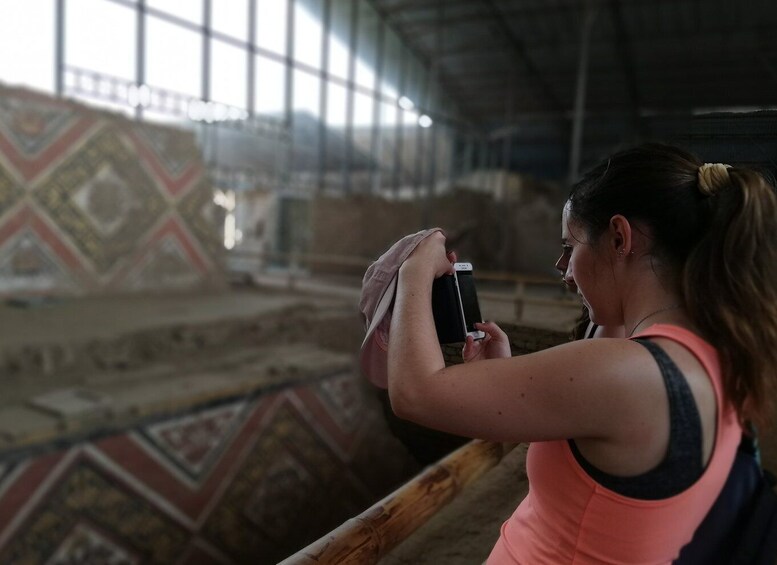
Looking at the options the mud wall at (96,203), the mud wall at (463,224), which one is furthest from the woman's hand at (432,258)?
the mud wall at (463,224)

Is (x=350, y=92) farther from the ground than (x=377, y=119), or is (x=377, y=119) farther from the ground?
(x=350, y=92)

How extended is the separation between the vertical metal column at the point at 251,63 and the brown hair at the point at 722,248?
8.93 m

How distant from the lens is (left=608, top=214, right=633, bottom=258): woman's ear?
2.00 ft

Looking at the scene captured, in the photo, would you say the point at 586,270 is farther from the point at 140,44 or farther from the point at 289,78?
the point at 289,78

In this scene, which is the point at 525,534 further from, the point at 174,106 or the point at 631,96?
the point at 631,96

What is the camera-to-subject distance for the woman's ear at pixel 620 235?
0.61 meters

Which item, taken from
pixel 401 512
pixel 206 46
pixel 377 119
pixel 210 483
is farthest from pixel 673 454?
pixel 377 119

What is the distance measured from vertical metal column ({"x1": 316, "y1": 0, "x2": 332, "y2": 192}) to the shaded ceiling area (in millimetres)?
1110

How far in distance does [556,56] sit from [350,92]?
12.2ft

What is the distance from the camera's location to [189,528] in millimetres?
3588

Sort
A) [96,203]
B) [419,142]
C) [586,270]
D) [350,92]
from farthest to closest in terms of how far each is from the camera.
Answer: [419,142] → [350,92] → [96,203] → [586,270]

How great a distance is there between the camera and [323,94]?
10672 mm

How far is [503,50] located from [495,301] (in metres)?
11.2

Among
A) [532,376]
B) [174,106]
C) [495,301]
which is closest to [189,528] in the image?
[495,301]
